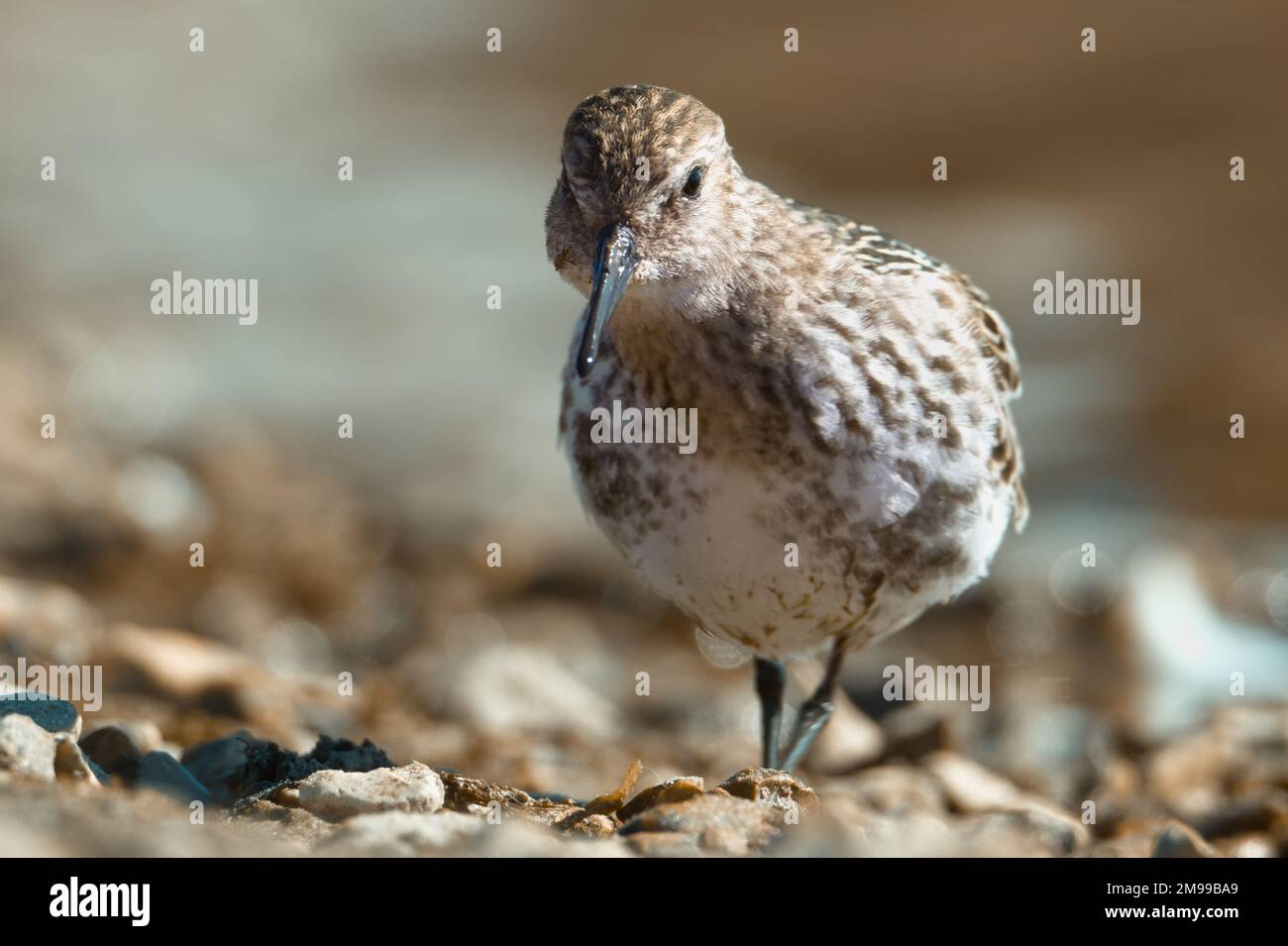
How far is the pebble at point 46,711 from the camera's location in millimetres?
5179

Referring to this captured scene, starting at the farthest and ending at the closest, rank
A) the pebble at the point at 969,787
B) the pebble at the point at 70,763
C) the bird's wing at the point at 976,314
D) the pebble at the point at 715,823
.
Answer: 1. the pebble at the point at 969,787
2. the bird's wing at the point at 976,314
3. the pebble at the point at 70,763
4. the pebble at the point at 715,823

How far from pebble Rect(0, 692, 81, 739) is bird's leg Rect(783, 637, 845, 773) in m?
3.27

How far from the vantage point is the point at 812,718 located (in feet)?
24.4

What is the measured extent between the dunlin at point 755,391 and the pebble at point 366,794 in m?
1.55

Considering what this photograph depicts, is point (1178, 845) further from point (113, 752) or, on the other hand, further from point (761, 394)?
point (113, 752)

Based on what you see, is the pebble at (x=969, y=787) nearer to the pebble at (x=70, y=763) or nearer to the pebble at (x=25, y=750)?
the pebble at (x=70, y=763)

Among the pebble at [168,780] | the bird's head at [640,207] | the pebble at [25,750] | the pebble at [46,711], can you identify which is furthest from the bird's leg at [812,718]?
the pebble at [25,750]

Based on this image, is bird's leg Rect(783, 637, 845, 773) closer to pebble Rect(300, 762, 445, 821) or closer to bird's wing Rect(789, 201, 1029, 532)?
bird's wing Rect(789, 201, 1029, 532)

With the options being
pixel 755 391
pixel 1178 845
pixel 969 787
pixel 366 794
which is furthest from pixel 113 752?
pixel 969 787

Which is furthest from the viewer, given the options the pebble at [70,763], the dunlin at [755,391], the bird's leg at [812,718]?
the bird's leg at [812,718]

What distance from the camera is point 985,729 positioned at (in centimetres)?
917

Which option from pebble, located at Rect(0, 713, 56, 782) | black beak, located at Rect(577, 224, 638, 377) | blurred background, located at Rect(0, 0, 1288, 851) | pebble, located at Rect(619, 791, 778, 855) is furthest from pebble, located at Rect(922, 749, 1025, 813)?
pebble, located at Rect(0, 713, 56, 782)

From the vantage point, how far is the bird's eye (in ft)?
19.4

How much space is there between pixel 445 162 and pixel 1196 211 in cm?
828
